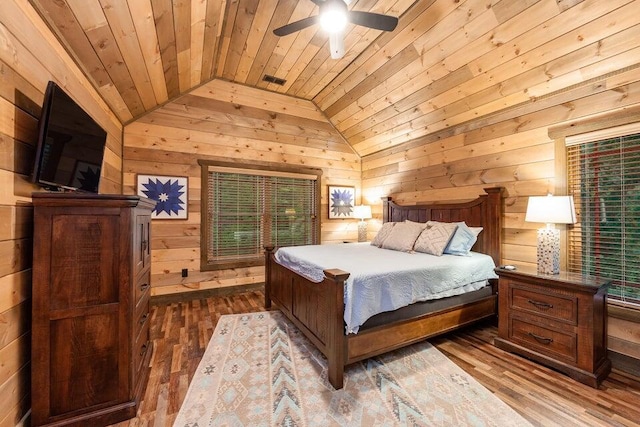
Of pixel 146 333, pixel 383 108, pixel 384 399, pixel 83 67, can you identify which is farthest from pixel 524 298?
pixel 83 67

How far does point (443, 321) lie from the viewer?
2.57 meters

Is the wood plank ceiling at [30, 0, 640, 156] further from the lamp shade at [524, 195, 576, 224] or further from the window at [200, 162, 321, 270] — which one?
the window at [200, 162, 321, 270]

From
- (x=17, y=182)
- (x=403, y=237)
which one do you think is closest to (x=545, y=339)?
(x=403, y=237)

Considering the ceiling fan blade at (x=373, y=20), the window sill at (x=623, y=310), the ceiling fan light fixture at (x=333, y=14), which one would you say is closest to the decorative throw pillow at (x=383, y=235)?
the window sill at (x=623, y=310)

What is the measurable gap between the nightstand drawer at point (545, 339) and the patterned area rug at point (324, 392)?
27.4 inches

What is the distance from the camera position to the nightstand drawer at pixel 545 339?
211 centimetres

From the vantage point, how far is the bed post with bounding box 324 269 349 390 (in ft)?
6.40

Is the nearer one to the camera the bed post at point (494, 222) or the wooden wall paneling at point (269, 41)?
the wooden wall paneling at point (269, 41)

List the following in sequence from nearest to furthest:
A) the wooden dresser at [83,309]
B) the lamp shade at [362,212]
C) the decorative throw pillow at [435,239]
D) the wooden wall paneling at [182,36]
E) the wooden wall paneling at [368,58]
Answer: the wooden dresser at [83,309]
the wooden wall paneling at [182,36]
the wooden wall paneling at [368,58]
the decorative throw pillow at [435,239]
the lamp shade at [362,212]

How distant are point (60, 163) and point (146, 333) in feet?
4.54

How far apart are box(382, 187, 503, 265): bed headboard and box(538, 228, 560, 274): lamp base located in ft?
2.19

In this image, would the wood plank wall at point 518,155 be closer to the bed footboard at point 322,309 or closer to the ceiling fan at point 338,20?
the ceiling fan at point 338,20

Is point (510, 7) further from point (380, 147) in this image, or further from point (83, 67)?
point (83, 67)

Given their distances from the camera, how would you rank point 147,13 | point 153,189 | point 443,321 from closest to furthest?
point 147,13 → point 443,321 → point 153,189
